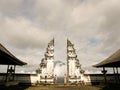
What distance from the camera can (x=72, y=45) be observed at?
24.0m

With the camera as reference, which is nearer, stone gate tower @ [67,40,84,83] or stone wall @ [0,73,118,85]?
stone wall @ [0,73,118,85]

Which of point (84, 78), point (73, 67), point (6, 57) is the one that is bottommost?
point (84, 78)

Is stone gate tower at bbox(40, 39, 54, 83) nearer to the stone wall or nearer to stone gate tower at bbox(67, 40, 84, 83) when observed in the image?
the stone wall

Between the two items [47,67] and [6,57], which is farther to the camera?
[47,67]

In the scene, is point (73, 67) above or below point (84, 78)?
above

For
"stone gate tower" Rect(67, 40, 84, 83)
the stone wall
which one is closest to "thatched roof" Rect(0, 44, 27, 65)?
the stone wall

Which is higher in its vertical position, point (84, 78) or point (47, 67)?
point (47, 67)

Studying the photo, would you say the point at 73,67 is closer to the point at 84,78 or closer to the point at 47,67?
the point at 84,78

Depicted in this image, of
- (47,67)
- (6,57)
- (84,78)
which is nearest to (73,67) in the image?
(84,78)

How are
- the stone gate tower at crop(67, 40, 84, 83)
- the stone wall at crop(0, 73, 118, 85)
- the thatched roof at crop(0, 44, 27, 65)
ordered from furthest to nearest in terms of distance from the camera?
the stone gate tower at crop(67, 40, 84, 83) → the stone wall at crop(0, 73, 118, 85) → the thatched roof at crop(0, 44, 27, 65)

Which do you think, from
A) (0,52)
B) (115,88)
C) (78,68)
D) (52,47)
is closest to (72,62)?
(78,68)

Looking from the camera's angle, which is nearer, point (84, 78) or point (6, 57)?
point (6, 57)

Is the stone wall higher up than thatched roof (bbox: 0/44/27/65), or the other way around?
thatched roof (bbox: 0/44/27/65)

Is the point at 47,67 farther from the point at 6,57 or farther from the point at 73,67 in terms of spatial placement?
the point at 6,57
